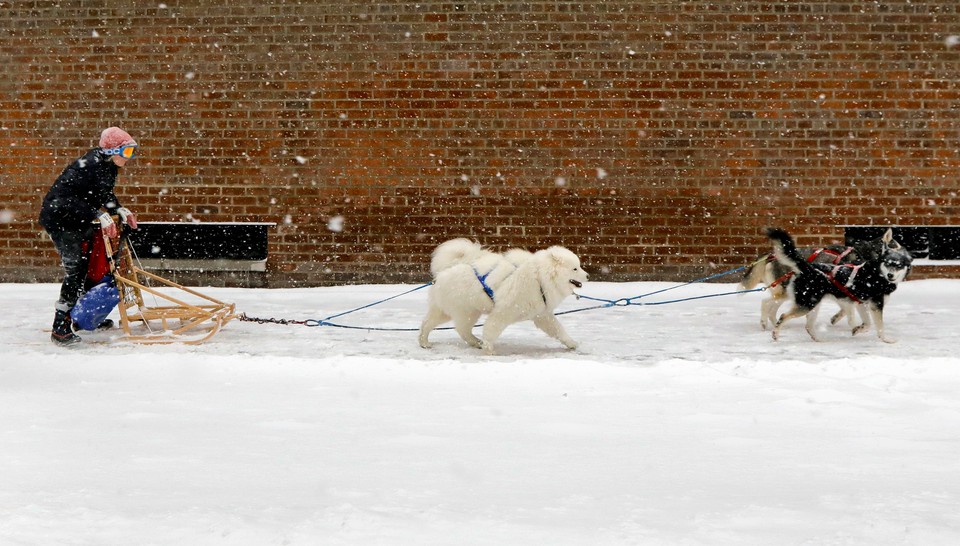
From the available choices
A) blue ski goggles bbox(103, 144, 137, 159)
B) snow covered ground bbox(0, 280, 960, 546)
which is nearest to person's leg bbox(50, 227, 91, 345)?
snow covered ground bbox(0, 280, 960, 546)

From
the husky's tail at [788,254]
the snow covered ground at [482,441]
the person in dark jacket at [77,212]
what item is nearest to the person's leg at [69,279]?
the person in dark jacket at [77,212]

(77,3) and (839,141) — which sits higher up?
(77,3)

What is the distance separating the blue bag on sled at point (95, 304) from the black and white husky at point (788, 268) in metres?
5.59

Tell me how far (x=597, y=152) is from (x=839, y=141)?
3077mm

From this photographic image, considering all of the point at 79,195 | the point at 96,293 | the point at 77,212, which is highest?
the point at 79,195

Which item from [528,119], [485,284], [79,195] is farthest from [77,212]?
[528,119]

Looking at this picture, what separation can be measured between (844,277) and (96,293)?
6.20 m

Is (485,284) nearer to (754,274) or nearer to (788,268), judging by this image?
(788,268)

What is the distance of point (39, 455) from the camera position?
4.72 m


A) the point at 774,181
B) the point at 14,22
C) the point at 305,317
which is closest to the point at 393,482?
the point at 305,317

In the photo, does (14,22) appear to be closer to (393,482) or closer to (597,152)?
(597,152)

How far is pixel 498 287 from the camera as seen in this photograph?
7477 mm

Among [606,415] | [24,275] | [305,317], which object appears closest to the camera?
[606,415]

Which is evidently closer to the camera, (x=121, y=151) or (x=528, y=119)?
(x=121, y=151)
